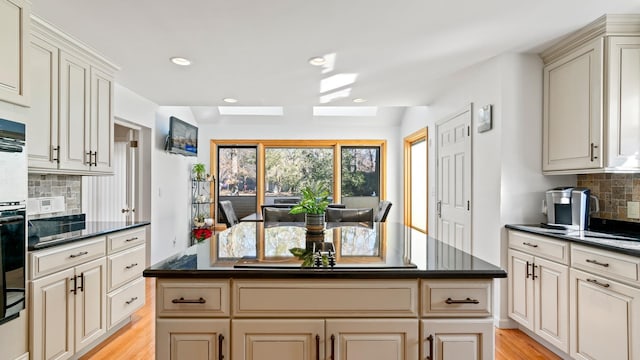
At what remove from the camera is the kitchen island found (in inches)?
Answer: 52.6

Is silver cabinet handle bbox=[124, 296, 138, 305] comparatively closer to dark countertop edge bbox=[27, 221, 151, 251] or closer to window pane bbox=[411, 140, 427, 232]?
dark countertop edge bbox=[27, 221, 151, 251]

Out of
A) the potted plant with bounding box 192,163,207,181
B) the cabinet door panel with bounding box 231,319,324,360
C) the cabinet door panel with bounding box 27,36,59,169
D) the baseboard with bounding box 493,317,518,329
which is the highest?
the cabinet door panel with bounding box 27,36,59,169

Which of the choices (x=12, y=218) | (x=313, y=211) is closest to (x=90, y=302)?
(x=12, y=218)

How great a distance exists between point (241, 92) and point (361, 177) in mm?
3645

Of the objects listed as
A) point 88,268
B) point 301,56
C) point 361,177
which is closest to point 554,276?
point 301,56

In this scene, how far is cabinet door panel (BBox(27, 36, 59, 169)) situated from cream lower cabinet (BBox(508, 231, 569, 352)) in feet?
11.4

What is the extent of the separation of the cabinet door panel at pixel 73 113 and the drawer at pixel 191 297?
1770mm

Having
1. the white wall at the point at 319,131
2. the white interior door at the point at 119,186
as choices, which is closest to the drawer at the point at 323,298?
the white interior door at the point at 119,186

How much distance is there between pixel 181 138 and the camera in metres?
5.62

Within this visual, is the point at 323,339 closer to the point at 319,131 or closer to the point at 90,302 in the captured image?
the point at 90,302

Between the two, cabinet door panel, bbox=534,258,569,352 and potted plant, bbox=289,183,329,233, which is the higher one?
Answer: potted plant, bbox=289,183,329,233

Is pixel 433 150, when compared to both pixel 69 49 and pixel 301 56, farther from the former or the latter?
pixel 69 49

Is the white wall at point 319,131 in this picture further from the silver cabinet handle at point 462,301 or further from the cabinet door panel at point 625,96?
the silver cabinet handle at point 462,301

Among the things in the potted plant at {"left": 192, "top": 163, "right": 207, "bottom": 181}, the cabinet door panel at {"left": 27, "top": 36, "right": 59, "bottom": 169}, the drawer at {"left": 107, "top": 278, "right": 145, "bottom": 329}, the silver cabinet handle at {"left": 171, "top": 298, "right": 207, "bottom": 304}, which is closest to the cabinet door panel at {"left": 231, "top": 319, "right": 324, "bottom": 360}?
the silver cabinet handle at {"left": 171, "top": 298, "right": 207, "bottom": 304}
